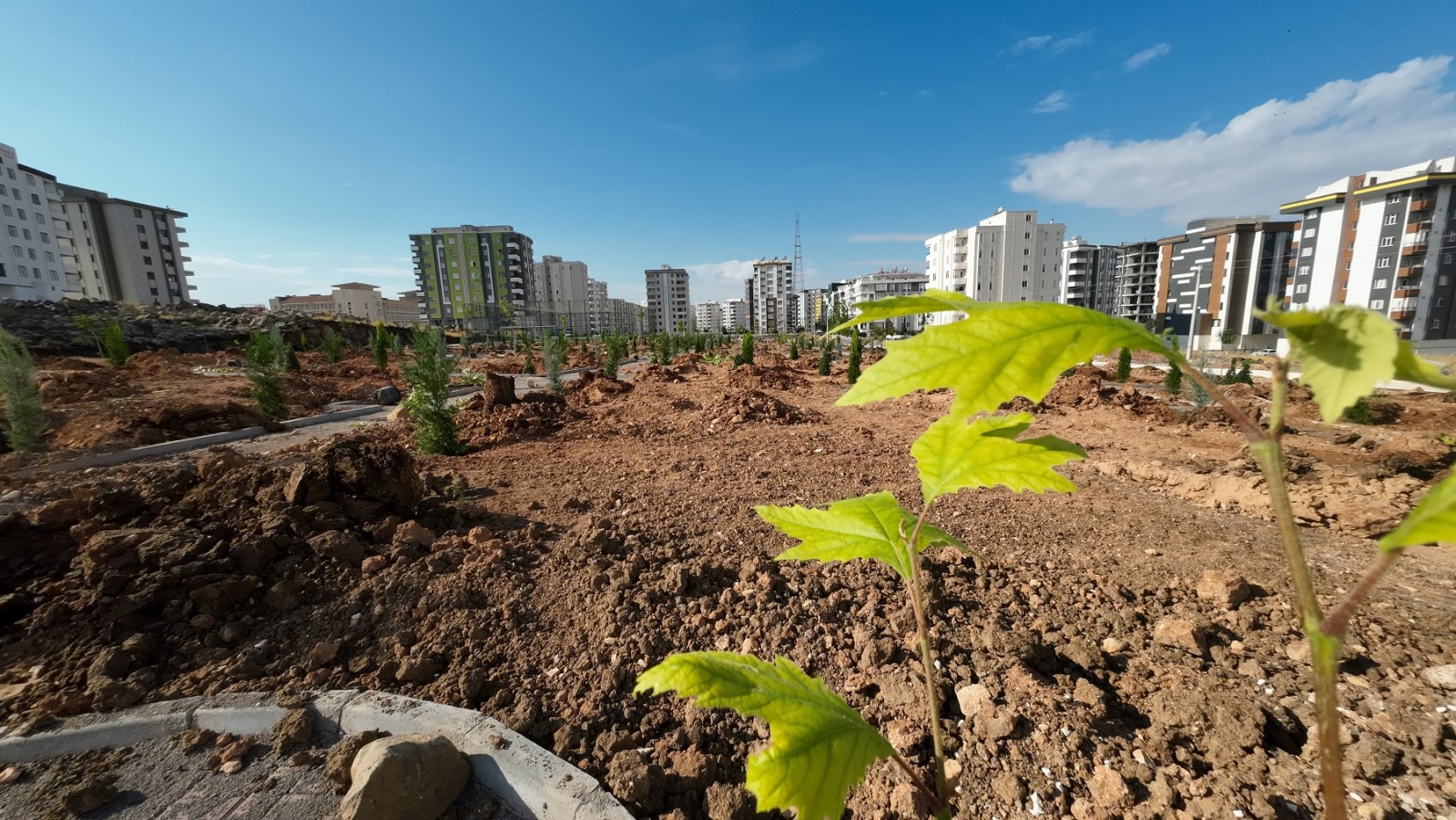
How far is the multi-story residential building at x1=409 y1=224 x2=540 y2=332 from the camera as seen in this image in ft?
259

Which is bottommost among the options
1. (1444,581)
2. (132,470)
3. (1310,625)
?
(1444,581)

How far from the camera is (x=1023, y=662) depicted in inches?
109

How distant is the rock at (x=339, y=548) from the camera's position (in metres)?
3.81

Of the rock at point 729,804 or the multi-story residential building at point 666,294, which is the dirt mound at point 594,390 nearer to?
the rock at point 729,804

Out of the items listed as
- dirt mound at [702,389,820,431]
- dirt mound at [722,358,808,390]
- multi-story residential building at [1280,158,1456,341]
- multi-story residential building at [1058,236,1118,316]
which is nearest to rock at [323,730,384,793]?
dirt mound at [702,389,820,431]

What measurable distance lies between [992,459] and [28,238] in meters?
77.2

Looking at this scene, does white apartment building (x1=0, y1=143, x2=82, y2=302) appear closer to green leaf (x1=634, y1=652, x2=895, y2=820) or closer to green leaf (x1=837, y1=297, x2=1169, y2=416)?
green leaf (x1=634, y1=652, x2=895, y2=820)

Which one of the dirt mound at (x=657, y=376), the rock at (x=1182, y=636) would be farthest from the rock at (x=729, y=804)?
the dirt mound at (x=657, y=376)

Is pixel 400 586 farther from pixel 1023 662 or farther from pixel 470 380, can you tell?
pixel 470 380

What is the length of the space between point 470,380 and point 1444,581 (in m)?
17.5

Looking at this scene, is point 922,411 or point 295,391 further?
point 295,391

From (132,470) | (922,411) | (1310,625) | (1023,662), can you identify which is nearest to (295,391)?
(132,470)

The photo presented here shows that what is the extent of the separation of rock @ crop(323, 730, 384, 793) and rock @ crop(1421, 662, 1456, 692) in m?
4.83

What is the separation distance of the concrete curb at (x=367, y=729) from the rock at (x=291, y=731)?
0.14 feet
